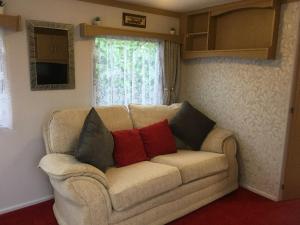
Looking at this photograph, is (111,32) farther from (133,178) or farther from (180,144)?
(133,178)

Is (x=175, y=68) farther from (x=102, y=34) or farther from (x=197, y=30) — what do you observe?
(x=102, y=34)

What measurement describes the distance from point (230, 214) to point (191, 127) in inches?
41.6

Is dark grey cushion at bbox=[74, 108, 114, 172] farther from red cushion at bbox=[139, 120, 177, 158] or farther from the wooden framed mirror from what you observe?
the wooden framed mirror

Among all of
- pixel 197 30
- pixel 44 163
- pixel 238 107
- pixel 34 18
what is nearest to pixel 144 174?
pixel 44 163

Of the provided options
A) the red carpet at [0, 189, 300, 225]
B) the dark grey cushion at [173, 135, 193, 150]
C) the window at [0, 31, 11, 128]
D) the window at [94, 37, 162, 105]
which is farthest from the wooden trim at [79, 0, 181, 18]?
the red carpet at [0, 189, 300, 225]

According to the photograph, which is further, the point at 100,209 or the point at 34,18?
the point at 34,18

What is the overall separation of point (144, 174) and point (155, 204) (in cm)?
29

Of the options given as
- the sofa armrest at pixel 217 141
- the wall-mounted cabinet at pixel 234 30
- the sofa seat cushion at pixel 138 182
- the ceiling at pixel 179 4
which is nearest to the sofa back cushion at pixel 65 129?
the sofa seat cushion at pixel 138 182

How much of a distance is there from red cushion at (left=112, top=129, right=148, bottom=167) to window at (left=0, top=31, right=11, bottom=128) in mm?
1056

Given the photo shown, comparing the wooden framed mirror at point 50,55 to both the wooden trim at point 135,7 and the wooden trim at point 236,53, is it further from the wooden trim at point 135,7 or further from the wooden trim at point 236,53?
the wooden trim at point 236,53

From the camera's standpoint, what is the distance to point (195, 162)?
276cm

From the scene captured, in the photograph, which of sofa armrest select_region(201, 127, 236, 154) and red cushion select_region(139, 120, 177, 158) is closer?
red cushion select_region(139, 120, 177, 158)

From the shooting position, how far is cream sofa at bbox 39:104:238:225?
82.1 inches

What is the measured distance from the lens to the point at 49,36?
2764mm
